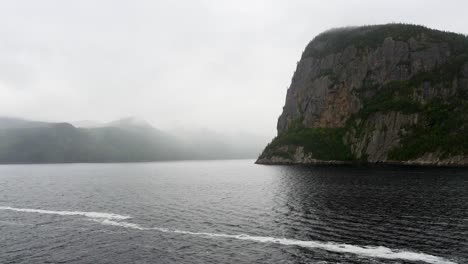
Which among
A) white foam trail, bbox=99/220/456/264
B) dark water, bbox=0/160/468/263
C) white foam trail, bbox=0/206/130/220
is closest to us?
white foam trail, bbox=99/220/456/264

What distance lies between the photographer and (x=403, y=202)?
297 ft

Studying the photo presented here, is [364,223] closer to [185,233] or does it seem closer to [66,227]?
[185,233]

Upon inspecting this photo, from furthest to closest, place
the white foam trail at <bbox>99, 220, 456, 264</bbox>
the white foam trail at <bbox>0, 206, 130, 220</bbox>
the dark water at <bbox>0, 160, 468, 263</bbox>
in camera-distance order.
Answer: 1. the white foam trail at <bbox>0, 206, 130, 220</bbox>
2. the dark water at <bbox>0, 160, 468, 263</bbox>
3. the white foam trail at <bbox>99, 220, 456, 264</bbox>

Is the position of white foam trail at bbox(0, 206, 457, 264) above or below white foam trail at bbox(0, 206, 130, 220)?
above

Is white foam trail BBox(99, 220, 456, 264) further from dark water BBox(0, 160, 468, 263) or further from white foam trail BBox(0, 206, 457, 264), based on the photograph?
dark water BBox(0, 160, 468, 263)

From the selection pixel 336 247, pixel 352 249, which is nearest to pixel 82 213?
pixel 336 247

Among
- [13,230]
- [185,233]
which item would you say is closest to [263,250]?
[185,233]

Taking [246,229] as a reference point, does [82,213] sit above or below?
below

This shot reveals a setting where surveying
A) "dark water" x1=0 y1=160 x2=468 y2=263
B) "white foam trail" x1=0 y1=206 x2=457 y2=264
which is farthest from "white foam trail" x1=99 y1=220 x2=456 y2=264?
"dark water" x1=0 y1=160 x2=468 y2=263

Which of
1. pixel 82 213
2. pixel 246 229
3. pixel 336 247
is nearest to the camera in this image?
pixel 336 247

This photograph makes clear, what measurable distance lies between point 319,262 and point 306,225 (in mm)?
21124

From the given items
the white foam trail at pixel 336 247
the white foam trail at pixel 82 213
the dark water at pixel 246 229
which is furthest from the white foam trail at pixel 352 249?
the white foam trail at pixel 82 213

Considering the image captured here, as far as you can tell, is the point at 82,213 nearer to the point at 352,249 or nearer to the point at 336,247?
the point at 336,247

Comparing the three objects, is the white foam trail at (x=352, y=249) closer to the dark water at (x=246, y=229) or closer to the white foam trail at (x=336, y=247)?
the white foam trail at (x=336, y=247)
